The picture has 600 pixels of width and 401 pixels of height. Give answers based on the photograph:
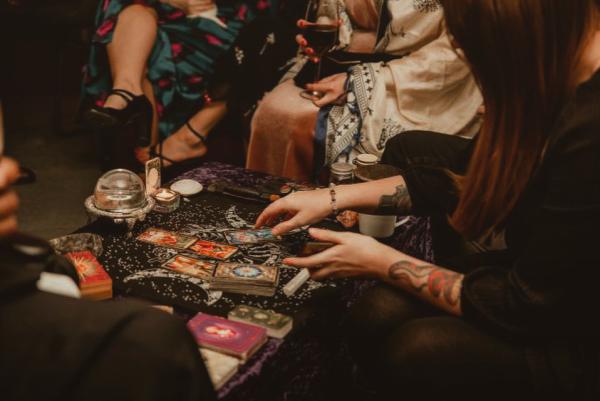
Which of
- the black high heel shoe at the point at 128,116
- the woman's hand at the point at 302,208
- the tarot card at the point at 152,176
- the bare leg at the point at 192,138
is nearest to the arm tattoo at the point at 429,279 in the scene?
the woman's hand at the point at 302,208

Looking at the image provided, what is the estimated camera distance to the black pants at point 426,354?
1073 mm

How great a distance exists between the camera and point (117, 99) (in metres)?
2.59

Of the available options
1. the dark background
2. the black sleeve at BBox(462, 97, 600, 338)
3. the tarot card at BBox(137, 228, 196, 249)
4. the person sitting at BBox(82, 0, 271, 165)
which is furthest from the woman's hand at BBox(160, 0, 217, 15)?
the black sleeve at BBox(462, 97, 600, 338)

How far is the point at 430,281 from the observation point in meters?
1.19

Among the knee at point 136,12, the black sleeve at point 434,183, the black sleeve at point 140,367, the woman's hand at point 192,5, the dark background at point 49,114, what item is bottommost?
the dark background at point 49,114

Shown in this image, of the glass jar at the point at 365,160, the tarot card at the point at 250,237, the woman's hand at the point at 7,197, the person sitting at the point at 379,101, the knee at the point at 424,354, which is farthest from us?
the person sitting at the point at 379,101

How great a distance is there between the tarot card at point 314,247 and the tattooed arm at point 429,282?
0.57 ft

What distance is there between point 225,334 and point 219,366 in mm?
72

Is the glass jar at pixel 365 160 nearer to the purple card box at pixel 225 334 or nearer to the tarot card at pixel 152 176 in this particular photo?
the tarot card at pixel 152 176

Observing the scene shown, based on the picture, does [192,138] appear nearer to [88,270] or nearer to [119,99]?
[119,99]

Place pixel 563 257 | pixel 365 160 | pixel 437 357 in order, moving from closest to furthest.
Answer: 1. pixel 563 257
2. pixel 437 357
3. pixel 365 160

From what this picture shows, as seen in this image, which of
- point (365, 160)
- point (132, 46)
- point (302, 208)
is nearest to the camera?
point (302, 208)

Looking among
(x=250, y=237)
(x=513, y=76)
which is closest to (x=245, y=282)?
(x=250, y=237)

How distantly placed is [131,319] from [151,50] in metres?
2.37
